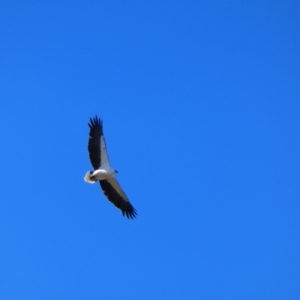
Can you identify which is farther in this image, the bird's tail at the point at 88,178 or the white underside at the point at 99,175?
the bird's tail at the point at 88,178

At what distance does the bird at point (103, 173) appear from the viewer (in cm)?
1911

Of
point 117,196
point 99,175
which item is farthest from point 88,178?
point 117,196

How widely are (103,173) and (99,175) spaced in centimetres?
18

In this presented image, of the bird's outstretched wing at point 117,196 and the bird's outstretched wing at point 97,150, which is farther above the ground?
the bird's outstretched wing at point 97,150

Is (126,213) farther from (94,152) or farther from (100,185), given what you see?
(94,152)

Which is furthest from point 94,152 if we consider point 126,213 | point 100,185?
point 126,213

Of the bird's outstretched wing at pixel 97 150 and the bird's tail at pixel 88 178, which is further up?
the bird's outstretched wing at pixel 97 150

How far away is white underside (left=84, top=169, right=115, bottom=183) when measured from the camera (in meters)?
19.0

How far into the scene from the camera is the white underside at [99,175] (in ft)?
62.3

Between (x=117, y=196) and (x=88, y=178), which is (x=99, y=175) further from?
(x=117, y=196)

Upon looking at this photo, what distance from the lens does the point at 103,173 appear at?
1900 centimetres

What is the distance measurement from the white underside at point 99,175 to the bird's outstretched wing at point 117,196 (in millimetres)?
301

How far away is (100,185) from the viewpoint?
19500 millimetres

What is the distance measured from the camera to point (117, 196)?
19.9 m
